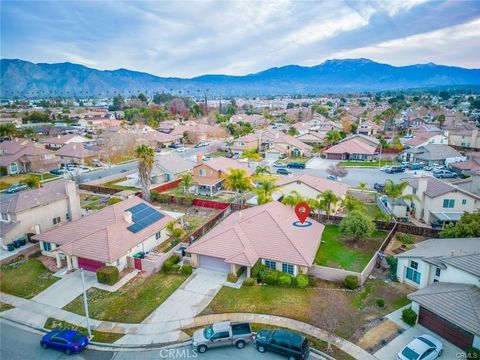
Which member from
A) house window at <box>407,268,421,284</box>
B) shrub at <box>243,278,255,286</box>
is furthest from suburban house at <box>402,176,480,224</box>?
shrub at <box>243,278,255,286</box>

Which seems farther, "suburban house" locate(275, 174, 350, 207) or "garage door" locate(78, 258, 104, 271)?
"suburban house" locate(275, 174, 350, 207)

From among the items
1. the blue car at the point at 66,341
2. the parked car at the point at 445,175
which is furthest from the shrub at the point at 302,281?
the parked car at the point at 445,175

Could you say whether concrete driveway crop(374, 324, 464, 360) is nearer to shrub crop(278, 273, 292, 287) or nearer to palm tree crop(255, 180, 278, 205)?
shrub crop(278, 273, 292, 287)

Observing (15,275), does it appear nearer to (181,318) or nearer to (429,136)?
(181,318)

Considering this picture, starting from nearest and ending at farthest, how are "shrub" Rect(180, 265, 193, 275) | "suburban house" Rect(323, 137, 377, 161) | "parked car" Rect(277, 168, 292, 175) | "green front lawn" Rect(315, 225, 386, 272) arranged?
"shrub" Rect(180, 265, 193, 275) < "green front lawn" Rect(315, 225, 386, 272) < "parked car" Rect(277, 168, 292, 175) < "suburban house" Rect(323, 137, 377, 161)

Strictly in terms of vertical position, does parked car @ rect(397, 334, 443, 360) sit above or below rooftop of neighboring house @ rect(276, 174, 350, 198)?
below

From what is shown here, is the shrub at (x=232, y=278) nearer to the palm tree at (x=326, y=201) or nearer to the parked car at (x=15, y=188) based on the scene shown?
the palm tree at (x=326, y=201)
